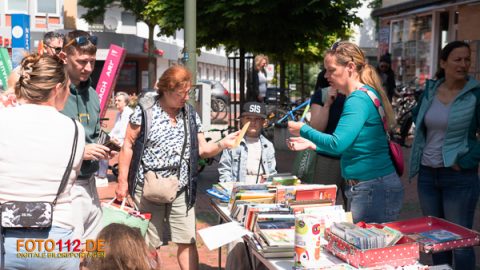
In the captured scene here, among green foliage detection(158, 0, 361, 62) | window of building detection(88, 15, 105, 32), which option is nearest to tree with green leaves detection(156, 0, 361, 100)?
green foliage detection(158, 0, 361, 62)

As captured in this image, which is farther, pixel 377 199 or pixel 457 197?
pixel 457 197

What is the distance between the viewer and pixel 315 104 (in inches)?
199

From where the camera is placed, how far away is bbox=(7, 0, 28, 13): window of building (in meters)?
35.8

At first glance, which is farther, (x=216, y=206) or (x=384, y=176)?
(x=216, y=206)

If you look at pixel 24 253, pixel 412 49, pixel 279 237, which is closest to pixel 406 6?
pixel 412 49

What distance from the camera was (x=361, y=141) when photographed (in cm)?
358

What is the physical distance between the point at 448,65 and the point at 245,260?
198cm

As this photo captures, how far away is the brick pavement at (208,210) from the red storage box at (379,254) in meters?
2.59

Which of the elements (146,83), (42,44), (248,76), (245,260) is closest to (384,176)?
(245,260)

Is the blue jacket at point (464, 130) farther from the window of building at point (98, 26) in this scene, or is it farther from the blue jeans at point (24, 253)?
the window of building at point (98, 26)

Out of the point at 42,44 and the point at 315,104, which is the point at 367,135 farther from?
the point at 42,44

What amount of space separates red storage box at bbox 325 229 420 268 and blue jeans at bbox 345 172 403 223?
637mm

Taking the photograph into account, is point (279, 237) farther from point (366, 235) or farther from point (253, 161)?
point (253, 161)

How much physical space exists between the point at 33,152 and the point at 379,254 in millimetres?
1652
